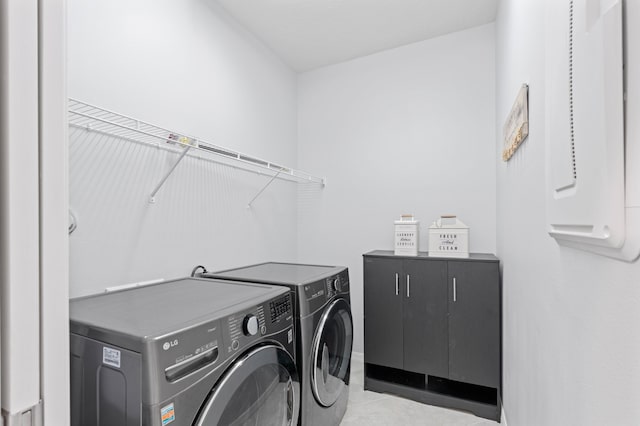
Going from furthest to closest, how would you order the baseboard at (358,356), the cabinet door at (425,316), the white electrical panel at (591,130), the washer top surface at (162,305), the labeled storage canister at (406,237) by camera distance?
1. the baseboard at (358,356)
2. the labeled storage canister at (406,237)
3. the cabinet door at (425,316)
4. the washer top surface at (162,305)
5. the white electrical panel at (591,130)

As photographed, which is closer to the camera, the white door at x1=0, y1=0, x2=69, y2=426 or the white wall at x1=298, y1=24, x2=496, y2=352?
the white door at x1=0, y1=0, x2=69, y2=426

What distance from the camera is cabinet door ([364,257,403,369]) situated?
93.1 inches

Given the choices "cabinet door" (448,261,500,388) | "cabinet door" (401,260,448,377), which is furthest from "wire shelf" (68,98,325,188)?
"cabinet door" (448,261,500,388)

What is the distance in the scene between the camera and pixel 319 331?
1.62 m

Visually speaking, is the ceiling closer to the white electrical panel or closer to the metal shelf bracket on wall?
the metal shelf bracket on wall

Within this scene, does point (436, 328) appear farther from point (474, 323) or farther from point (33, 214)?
point (33, 214)

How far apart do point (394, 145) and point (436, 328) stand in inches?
61.6

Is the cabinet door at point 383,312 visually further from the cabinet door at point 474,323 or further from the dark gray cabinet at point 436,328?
the cabinet door at point 474,323

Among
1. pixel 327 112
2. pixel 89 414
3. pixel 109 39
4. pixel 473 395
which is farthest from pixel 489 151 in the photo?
pixel 89 414

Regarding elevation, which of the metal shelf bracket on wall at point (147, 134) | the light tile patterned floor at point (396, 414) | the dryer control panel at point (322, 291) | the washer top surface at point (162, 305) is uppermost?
the metal shelf bracket on wall at point (147, 134)

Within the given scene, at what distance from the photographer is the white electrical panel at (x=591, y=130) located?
0.47 meters

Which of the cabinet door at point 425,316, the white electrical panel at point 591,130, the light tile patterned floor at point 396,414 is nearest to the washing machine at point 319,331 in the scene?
the light tile patterned floor at point 396,414

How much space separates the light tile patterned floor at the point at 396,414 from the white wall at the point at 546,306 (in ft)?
1.08

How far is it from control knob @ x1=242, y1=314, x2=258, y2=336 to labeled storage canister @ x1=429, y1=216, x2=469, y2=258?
166cm
